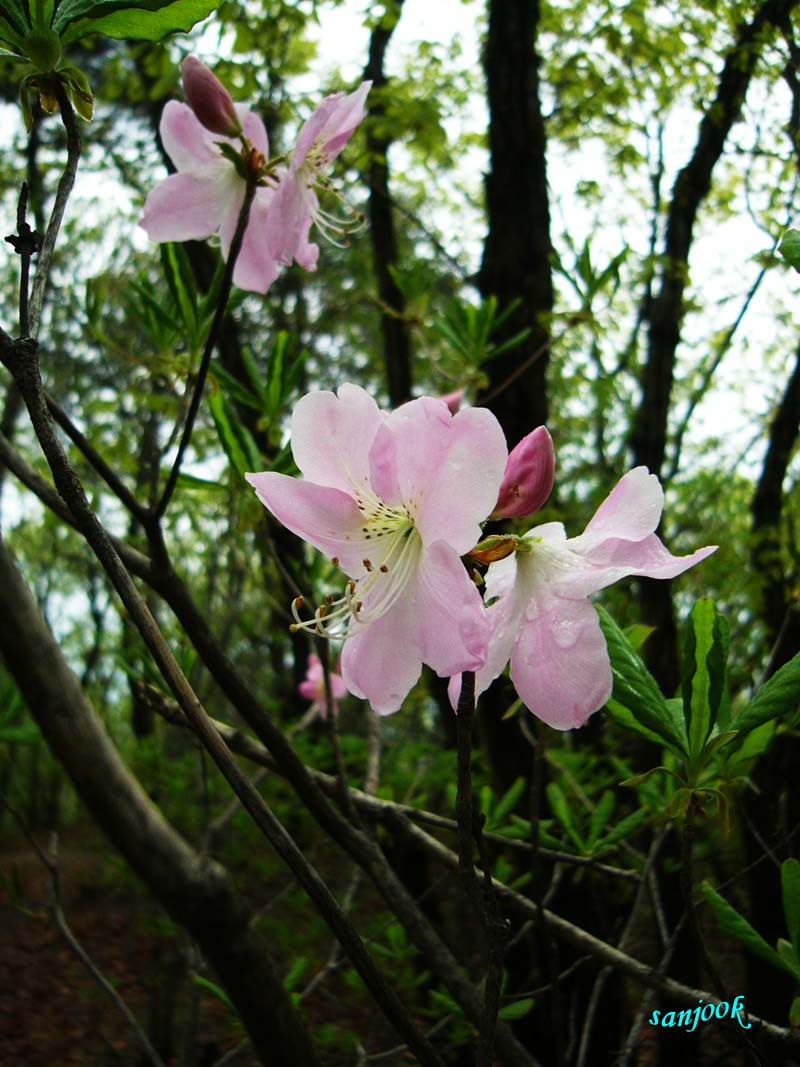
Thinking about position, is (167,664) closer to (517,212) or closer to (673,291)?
(517,212)

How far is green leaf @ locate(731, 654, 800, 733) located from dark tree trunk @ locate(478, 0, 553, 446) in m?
1.84

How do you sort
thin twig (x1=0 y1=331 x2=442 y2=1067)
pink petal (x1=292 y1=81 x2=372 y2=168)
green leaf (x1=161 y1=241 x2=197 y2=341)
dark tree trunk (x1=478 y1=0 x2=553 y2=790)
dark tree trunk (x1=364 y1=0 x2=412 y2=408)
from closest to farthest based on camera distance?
thin twig (x1=0 y1=331 x2=442 y2=1067)
pink petal (x1=292 y1=81 x2=372 y2=168)
green leaf (x1=161 y1=241 x2=197 y2=341)
dark tree trunk (x1=478 y1=0 x2=553 y2=790)
dark tree trunk (x1=364 y1=0 x2=412 y2=408)

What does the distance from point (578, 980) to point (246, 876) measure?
11.3 feet

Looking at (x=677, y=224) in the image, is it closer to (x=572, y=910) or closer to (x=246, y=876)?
(x=572, y=910)

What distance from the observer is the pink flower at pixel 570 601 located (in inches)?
27.6

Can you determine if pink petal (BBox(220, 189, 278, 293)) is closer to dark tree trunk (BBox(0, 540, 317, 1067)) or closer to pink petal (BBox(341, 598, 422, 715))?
dark tree trunk (BBox(0, 540, 317, 1067))

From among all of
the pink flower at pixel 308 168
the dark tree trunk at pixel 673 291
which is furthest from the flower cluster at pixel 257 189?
the dark tree trunk at pixel 673 291

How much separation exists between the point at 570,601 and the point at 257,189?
30.0 inches

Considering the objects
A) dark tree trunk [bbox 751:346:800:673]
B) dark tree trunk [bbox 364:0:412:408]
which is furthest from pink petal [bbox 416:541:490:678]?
dark tree trunk [bbox 364:0:412:408]

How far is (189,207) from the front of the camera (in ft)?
3.88

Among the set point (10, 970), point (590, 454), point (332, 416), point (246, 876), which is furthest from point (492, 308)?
point (10, 970)

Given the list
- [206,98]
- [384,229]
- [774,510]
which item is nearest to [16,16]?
[206,98]

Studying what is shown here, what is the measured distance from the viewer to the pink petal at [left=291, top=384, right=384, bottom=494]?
2.44ft

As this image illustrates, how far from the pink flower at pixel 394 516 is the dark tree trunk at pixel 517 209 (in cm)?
185
